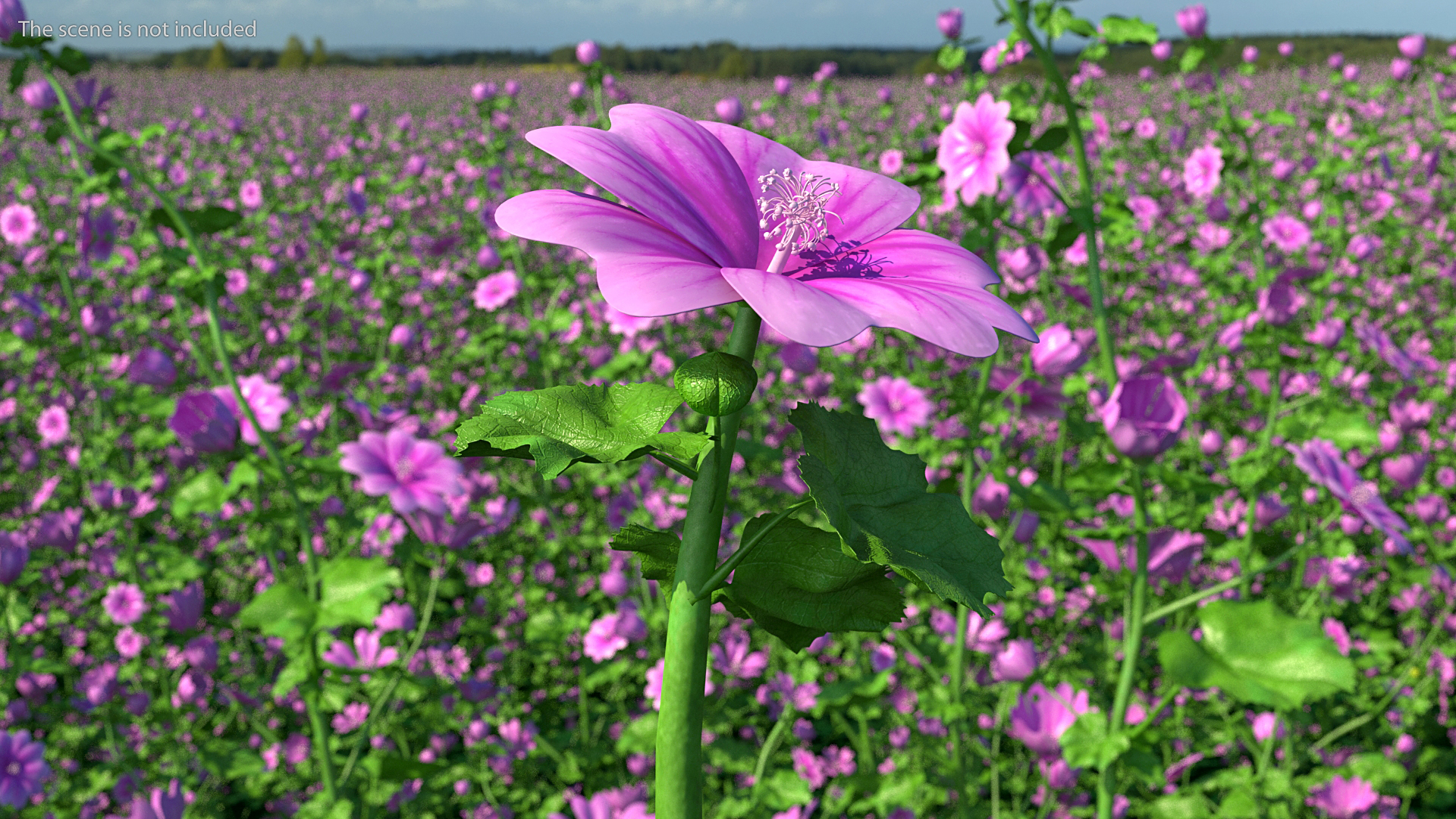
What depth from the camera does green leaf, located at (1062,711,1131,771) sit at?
133 cm

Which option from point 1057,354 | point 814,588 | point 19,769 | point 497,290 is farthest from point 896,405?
point 19,769

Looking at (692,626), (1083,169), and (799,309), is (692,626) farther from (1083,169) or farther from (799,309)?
(1083,169)

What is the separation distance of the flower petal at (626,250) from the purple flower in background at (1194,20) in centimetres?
264

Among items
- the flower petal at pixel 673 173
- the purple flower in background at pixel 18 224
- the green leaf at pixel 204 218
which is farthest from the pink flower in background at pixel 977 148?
the purple flower in background at pixel 18 224

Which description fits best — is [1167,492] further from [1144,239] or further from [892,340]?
[1144,239]

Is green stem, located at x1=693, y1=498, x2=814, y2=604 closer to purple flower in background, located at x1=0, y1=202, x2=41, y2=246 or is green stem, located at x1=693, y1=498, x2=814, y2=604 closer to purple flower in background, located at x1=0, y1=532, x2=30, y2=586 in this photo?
purple flower in background, located at x1=0, y1=532, x2=30, y2=586

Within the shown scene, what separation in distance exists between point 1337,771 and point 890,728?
1.02 m

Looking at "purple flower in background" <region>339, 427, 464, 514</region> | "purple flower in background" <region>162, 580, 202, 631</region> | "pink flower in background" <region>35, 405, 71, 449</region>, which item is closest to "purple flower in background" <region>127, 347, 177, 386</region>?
"purple flower in background" <region>162, 580, 202, 631</region>

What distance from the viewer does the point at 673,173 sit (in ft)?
1.55

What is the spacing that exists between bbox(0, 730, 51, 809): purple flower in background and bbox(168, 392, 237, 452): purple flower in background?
30.6 inches

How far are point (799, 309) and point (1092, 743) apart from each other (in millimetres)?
1287

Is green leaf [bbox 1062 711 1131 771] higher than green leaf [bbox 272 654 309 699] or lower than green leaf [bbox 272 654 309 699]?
higher

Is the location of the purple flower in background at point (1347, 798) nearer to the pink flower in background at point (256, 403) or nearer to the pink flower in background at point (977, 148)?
the pink flower in background at point (977, 148)

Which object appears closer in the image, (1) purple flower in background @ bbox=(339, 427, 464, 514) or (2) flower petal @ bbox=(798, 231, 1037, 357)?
(2) flower petal @ bbox=(798, 231, 1037, 357)
